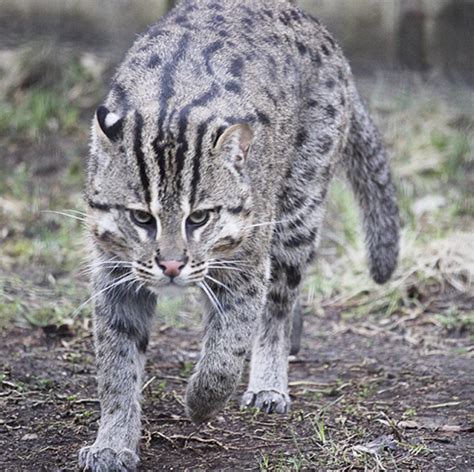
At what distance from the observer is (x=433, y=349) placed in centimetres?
769

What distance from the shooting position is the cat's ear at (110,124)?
5.30 meters

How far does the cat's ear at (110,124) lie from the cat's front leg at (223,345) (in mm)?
997

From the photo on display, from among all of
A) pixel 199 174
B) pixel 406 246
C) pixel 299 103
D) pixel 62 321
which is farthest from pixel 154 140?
pixel 406 246

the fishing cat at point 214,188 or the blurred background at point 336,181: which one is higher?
the fishing cat at point 214,188

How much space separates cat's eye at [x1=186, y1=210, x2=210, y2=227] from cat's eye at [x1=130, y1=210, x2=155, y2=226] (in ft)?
0.57

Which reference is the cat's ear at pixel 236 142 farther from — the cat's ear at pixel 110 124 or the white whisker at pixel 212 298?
the white whisker at pixel 212 298

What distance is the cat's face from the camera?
5.15 metres

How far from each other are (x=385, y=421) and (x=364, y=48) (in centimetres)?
689

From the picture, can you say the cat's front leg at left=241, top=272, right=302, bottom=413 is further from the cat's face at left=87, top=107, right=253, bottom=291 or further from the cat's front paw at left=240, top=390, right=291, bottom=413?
the cat's face at left=87, top=107, right=253, bottom=291

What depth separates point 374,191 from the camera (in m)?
7.58

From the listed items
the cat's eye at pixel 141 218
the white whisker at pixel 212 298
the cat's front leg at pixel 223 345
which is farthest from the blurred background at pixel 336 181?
the cat's eye at pixel 141 218

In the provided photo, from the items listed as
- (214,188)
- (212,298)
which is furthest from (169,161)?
(212,298)

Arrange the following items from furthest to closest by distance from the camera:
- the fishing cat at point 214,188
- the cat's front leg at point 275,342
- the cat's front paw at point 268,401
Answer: the cat's front leg at point 275,342
the cat's front paw at point 268,401
the fishing cat at point 214,188

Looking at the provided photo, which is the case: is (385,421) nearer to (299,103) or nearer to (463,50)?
(299,103)
